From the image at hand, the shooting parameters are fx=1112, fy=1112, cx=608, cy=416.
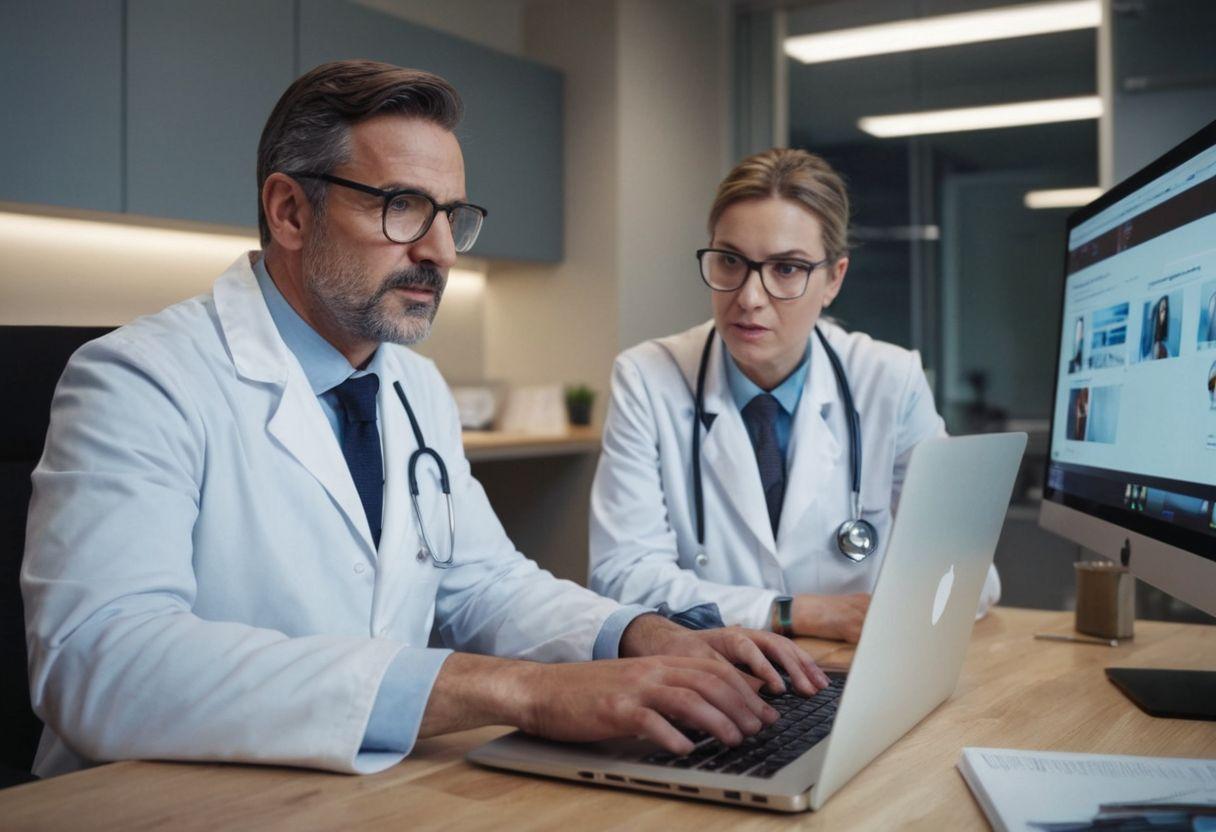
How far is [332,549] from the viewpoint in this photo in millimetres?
1281

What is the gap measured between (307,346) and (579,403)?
2.91 meters

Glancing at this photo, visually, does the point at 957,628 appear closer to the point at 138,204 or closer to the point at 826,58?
the point at 138,204

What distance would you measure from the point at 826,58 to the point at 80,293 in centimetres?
303

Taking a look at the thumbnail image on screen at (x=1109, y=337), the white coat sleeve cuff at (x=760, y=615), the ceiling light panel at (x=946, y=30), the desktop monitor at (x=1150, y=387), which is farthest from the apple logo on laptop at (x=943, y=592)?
the ceiling light panel at (x=946, y=30)

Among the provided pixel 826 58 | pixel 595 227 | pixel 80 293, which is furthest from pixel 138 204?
pixel 826 58

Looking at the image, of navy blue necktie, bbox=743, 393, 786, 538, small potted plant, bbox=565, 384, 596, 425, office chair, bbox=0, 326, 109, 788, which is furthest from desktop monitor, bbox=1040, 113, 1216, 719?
small potted plant, bbox=565, 384, 596, 425

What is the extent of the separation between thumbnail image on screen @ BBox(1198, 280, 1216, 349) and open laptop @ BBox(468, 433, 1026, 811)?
186mm

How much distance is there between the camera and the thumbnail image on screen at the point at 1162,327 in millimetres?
1096

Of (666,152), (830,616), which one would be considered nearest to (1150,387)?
(830,616)

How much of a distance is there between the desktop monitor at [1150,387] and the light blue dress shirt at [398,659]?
0.54 metres

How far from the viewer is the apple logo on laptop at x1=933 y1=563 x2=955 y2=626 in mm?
928

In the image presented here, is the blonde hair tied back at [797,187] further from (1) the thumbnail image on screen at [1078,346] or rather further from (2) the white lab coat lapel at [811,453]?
(1) the thumbnail image on screen at [1078,346]

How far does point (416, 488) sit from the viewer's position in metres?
1.38

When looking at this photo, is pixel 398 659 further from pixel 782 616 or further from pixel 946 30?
pixel 946 30
